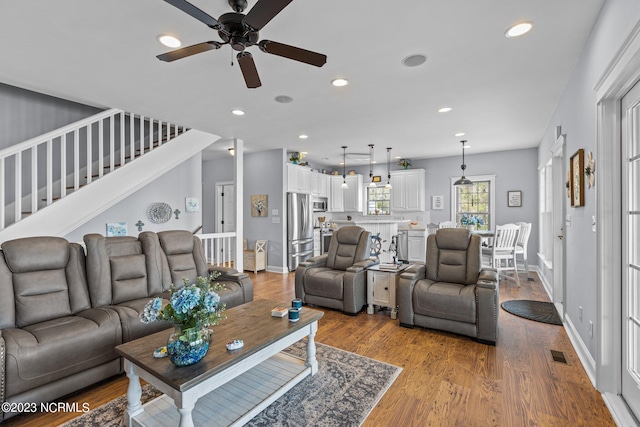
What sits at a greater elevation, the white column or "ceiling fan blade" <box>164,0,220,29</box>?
"ceiling fan blade" <box>164,0,220,29</box>

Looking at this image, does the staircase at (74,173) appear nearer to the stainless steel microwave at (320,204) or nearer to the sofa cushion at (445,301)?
the stainless steel microwave at (320,204)

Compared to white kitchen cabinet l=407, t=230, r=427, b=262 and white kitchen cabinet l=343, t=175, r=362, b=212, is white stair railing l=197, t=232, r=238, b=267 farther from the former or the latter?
white kitchen cabinet l=407, t=230, r=427, b=262

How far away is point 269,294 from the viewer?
193 inches

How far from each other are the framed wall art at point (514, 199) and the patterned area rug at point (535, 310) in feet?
10.4

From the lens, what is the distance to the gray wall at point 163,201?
4.43 metres

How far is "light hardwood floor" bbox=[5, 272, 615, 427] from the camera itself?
6.43 feet

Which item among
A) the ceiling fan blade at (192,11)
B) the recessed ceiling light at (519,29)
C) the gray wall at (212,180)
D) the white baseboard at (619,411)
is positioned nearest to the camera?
the ceiling fan blade at (192,11)

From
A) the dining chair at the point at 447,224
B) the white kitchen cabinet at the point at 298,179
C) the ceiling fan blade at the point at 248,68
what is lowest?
the dining chair at the point at 447,224

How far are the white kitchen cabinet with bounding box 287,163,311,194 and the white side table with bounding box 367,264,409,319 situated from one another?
11.5 ft

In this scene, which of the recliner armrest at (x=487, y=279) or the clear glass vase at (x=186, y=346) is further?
the recliner armrest at (x=487, y=279)

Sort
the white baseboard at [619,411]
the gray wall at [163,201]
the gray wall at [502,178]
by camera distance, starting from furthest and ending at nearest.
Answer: the gray wall at [502,178], the gray wall at [163,201], the white baseboard at [619,411]

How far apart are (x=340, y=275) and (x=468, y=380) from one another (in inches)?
74.4

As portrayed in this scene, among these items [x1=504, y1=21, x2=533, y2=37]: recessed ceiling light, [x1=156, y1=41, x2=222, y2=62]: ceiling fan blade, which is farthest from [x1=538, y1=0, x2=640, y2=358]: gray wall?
[x1=156, y1=41, x2=222, y2=62]: ceiling fan blade

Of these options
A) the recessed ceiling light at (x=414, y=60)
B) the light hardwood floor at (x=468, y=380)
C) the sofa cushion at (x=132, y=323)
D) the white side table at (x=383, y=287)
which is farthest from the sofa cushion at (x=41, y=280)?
the recessed ceiling light at (x=414, y=60)
